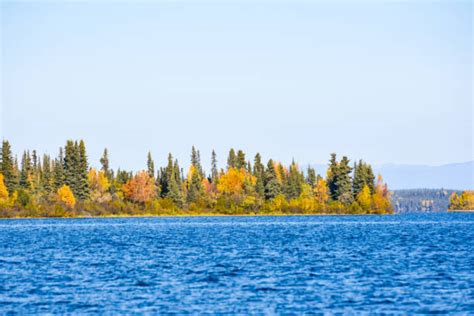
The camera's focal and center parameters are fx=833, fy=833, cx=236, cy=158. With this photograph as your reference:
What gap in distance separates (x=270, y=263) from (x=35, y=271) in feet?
54.5

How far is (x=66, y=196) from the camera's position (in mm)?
198125

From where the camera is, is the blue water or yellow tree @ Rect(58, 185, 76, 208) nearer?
the blue water

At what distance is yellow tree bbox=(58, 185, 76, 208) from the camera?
198 meters

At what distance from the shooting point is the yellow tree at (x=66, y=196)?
7781 inches

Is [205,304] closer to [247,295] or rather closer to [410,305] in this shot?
[247,295]

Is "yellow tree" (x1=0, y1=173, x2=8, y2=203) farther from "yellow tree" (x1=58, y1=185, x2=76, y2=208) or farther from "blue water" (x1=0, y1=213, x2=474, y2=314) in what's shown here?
"blue water" (x1=0, y1=213, x2=474, y2=314)

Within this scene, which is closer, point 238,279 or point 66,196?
point 238,279

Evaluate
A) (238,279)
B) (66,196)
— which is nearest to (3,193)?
(66,196)

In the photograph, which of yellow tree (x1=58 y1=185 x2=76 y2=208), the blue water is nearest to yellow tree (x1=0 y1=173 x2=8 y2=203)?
yellow tree (x1=58 y1=185 x2=76 y2=208)

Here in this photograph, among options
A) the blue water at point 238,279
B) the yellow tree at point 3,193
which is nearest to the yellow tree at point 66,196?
the yellow tree at point 3,193

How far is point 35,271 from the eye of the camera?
55.5 metres

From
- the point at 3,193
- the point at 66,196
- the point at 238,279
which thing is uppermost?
the point at 3,193

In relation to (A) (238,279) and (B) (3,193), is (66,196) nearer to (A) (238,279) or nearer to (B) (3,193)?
(B) (3,193)

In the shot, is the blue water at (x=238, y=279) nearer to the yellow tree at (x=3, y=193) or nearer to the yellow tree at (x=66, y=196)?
the yellow tree at (x=3, y=193)
